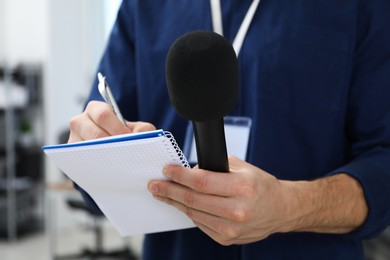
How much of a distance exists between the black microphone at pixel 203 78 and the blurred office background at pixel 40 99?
3828 millimetres

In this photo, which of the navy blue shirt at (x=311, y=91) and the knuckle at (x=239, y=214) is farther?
the navy blue shirt at (x=311, y=91)

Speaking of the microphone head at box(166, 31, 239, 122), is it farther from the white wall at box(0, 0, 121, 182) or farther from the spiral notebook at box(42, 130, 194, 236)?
the white wall at box(0, 0, 121, 182)

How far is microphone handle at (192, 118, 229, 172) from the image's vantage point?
18.7 inches

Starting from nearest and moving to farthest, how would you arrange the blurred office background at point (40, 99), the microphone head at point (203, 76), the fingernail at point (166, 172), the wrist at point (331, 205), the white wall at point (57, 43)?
the microphone head at point (203, 76) < the fingernail at point (166, 172) < the wrist at point (331, 205) < the blurred office background at point (40, 99) < the white wall at point (57, 43)

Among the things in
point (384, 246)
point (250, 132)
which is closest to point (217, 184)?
point (250, 132)

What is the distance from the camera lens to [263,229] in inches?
23.6

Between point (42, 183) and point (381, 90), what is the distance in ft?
14.3

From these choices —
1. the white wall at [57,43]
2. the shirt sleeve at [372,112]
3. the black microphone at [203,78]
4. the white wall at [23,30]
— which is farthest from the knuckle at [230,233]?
the white wall at [23,30]

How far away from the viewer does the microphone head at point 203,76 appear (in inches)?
17.6

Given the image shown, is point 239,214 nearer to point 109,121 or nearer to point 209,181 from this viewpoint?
point 209,181

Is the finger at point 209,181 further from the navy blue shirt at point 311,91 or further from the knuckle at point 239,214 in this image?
the navy blue shirt at point 311,91

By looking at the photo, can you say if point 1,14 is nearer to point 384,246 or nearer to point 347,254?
point 384,246

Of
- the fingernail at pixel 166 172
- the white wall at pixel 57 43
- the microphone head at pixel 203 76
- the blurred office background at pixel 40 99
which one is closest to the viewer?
the microphone head at pixel 203 76

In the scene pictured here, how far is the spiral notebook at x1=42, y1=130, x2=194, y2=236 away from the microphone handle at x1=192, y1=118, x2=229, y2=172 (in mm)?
34
